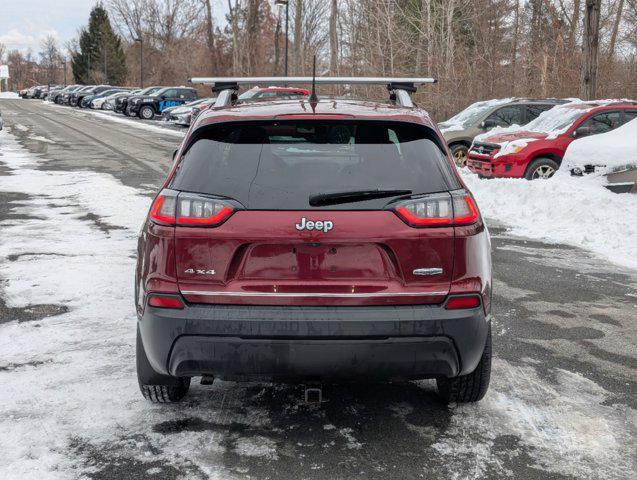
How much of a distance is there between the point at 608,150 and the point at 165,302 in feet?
33.2

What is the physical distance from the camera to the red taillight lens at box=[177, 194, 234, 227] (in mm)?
3305

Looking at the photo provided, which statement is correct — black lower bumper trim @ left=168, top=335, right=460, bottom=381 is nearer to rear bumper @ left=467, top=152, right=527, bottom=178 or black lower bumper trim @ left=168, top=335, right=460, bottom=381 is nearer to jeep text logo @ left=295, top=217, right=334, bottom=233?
jeep text logo @ left=295, top=217, right=334, bottom=233

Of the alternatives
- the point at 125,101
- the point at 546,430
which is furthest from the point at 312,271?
the point at 125,101

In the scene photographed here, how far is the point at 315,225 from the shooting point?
325 centimetres

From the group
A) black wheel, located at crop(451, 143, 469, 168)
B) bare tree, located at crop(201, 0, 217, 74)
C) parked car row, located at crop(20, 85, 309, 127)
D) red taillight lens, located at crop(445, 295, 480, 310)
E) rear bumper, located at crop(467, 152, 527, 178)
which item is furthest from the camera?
bare tree, located at crop(201, 0, 217, 74)

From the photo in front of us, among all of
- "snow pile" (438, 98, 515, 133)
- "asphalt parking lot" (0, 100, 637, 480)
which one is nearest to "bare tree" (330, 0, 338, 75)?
"snow pile" (438, 98, 515, 133)

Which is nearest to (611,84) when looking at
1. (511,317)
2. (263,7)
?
(511,317)

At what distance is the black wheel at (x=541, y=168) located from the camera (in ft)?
46.3

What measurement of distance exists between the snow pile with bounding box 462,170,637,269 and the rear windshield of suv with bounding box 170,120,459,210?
17.5 feet

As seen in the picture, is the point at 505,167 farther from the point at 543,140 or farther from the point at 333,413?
the point at 333,413

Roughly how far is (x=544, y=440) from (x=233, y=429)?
1577mm

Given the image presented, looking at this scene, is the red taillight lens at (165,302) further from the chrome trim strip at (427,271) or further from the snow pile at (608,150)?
the snow pile at (608,150)

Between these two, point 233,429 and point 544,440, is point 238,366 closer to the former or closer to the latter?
point 233,429

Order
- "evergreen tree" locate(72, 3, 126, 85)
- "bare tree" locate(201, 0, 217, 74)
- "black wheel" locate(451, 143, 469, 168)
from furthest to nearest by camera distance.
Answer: "evergreen tree" locate(72, 3, 126, 85)
"bare tree" locate(201, 0, 217, 74)
"black wheel" locate(451, 143, 469, 168)
